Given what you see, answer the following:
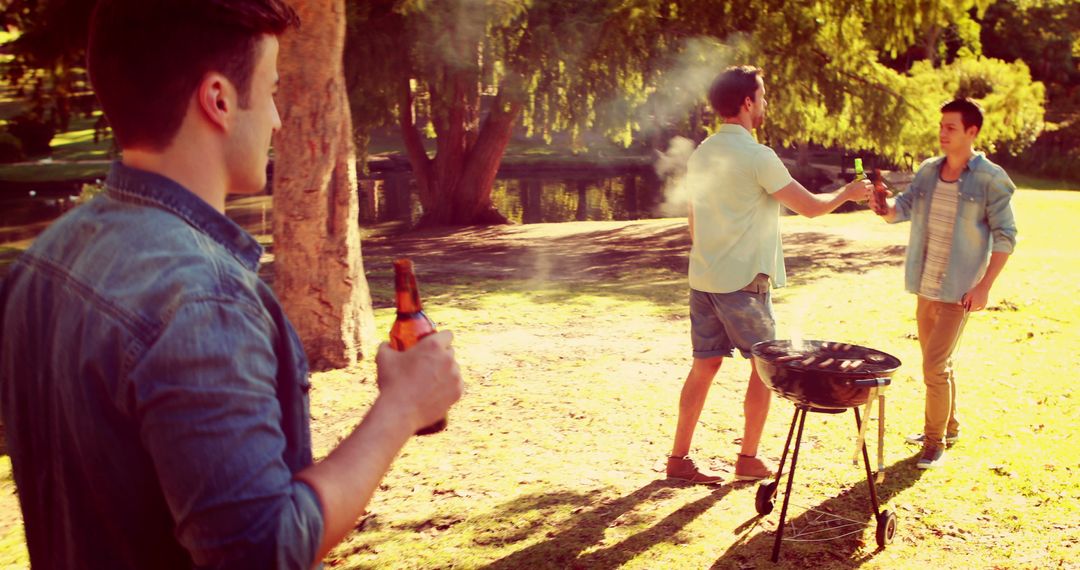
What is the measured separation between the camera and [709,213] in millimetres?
5336

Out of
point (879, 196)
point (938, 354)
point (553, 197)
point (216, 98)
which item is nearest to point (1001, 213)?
point (879, 196)

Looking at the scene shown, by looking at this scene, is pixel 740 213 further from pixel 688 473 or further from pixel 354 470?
pixel 354 470

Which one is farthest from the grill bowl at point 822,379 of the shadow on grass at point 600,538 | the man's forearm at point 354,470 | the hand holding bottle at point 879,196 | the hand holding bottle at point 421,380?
the man's forearm at point 354,470

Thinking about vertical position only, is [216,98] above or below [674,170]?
above

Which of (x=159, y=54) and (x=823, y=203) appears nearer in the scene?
(x=159, y=54)

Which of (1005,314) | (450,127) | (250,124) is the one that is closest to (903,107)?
(1005,314)

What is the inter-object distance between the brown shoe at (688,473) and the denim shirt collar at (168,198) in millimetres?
4542

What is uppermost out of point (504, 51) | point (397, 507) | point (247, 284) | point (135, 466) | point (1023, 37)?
point (1023, 37)

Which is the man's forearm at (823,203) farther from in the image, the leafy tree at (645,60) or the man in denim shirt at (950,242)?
the leafy tree at (645,60)

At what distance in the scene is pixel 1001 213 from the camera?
568cm

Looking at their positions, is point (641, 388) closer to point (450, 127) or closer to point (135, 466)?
point (135, 466)

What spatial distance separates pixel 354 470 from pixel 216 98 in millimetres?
705

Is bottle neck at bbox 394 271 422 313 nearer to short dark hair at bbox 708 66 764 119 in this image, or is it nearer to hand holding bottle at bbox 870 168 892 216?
short dark hair at bbox 708 66 764 119

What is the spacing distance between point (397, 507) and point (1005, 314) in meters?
8.43
